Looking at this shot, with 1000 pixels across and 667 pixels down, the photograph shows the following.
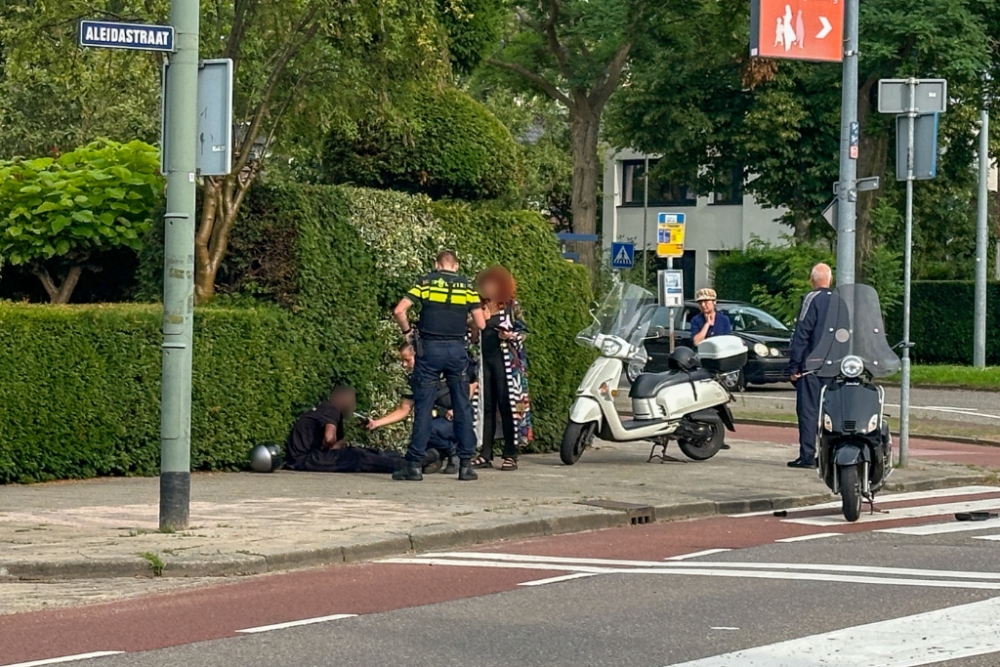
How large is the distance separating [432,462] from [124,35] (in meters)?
5.85

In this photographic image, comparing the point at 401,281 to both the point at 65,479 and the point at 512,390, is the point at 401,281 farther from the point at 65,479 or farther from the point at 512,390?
the point at 65,479

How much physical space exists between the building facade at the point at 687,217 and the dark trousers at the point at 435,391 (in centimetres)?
4845

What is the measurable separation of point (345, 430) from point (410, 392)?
29.9 inches

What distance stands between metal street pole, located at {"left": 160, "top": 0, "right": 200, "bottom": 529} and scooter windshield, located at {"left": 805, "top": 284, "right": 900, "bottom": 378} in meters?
5.01

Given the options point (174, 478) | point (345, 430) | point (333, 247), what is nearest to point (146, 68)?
point (333, 247)

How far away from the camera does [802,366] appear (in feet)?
53.7

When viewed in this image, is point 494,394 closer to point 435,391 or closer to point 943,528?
point 435,391

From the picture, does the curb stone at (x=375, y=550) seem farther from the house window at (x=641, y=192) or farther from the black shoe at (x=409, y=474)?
the house window at (x=641, y=192)

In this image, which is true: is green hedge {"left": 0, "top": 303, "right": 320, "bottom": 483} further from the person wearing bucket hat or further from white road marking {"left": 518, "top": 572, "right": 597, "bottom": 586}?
white road marking {"left": 518, "top": 572, "right": 597, "bottom": 586}

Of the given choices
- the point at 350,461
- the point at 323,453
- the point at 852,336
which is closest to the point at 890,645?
the point at 852,336

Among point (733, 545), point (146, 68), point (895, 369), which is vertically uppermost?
point (146, 68)

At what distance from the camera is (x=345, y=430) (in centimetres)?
1620

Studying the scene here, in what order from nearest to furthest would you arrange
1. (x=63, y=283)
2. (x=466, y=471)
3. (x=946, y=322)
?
(x=466, y=471) → (x=63, y=283) → (x=946, y=322)

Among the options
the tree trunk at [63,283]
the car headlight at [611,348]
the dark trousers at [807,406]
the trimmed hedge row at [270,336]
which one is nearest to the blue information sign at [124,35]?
the trimmed hedge row at [270,336]
